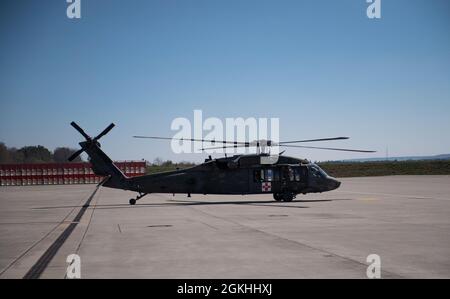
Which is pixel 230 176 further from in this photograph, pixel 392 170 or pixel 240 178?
pixel 392 170

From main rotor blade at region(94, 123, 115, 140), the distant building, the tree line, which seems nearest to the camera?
main rotor blade at region(94, 123, 115, 140)

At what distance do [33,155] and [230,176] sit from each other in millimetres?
115362

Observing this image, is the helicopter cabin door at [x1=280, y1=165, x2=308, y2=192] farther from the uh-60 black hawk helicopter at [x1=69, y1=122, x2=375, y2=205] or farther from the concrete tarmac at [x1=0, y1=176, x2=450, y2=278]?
the concrete tarmac at [x1=0, y1=176, x2=450, y2=278]

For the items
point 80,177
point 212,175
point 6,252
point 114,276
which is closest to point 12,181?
point 80,177

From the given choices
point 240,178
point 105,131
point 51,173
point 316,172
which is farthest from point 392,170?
point 105,131

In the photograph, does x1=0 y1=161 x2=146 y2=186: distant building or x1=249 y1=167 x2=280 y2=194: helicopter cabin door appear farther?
x1=0 y1=161 x2=146 y2=186: distant building

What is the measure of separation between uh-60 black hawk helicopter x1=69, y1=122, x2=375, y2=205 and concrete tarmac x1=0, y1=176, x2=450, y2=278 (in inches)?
197

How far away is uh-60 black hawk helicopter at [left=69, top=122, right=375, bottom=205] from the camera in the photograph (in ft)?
90.1

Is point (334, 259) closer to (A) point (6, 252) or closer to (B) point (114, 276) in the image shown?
(B) point (114, 276)

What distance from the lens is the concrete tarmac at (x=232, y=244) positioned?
9.88 metres

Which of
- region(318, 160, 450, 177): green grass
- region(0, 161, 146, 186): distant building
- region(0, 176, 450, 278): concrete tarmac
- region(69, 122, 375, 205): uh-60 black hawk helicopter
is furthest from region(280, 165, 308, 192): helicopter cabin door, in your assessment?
region(318, 160, 450, 177): green grass
